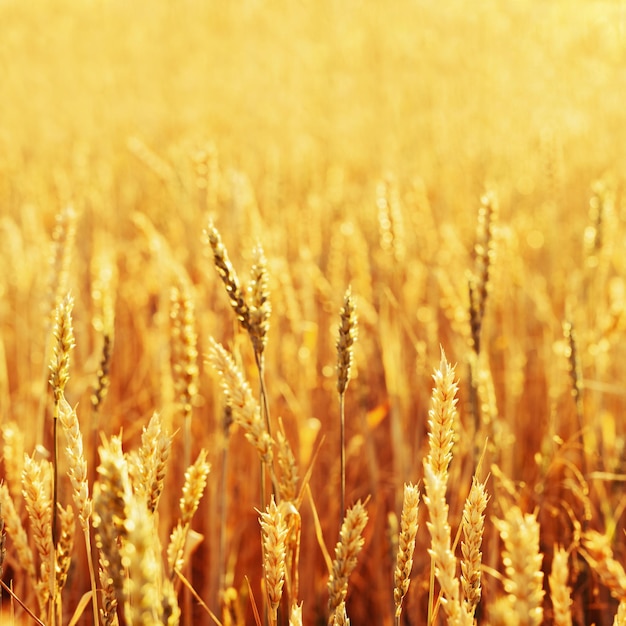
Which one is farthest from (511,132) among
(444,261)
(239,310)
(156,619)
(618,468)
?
(156,619)

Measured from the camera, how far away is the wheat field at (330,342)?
0.62m

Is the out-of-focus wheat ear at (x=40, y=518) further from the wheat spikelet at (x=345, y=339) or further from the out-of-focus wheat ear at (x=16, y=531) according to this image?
the wheat spikelet at (x=345, y=339)

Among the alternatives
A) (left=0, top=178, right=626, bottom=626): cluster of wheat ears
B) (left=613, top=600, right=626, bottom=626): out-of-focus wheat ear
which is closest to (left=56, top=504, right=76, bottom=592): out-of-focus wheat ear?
(left=0, top=178, right=626, bottom=626): cluster of wheat ears

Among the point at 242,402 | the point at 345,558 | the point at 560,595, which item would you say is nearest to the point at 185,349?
the point at 242,402

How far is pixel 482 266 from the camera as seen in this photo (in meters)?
0.90

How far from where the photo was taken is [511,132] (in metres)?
3.68

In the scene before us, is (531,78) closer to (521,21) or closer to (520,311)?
(521,21)

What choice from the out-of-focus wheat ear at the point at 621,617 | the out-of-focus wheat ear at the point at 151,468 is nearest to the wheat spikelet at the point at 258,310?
the out-of-focus wheat ear at the point at 151,468

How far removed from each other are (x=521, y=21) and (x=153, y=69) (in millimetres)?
3370

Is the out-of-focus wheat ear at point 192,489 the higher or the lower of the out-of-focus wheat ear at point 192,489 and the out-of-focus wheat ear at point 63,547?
the higher

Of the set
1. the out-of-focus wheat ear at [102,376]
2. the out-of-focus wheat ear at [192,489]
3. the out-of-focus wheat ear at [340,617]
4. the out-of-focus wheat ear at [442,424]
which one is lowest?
the out-of-focus wheat ear at [340,617]

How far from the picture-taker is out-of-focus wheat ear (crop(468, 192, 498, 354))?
2.81 ft

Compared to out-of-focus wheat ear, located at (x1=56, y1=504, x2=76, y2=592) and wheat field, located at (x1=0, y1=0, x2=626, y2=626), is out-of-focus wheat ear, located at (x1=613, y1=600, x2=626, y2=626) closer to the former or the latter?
wheat field, located at (x1=0, y1=0, x2=626, y2=626)

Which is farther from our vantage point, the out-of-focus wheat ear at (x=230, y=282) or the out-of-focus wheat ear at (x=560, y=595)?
the out-of-focus wheat ear at (x=230, y=282)
